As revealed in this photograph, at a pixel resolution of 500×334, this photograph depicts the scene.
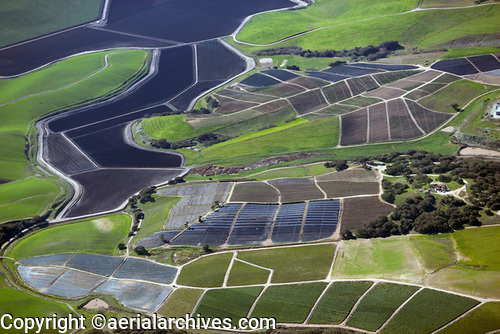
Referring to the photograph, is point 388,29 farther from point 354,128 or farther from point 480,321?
point 480,321

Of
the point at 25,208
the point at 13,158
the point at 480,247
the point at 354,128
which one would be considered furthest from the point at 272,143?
the point at 13,158

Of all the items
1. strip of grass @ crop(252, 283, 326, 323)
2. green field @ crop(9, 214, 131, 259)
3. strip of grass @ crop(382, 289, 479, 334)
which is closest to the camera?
strip of grass @ crop(382, 289, 479, 334)

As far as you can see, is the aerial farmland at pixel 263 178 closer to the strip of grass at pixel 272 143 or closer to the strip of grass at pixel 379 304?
the strip of grass at pixel 379 304

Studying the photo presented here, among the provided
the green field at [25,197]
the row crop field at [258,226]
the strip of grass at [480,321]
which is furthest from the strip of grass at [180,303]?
the green field at [25,197]

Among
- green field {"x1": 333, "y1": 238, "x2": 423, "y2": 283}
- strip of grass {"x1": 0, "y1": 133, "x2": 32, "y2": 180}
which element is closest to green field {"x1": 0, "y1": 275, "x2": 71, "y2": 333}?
green field {"x1": 333, "y1": 238, "x2": 423, "y2": 283}

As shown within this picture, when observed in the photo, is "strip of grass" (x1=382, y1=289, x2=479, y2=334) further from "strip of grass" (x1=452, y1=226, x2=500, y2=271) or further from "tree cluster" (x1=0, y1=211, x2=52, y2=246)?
"tree cluster" (x1=0, y1=211, x2=52, y2=246)

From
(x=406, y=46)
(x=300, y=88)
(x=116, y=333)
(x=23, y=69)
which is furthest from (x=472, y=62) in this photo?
(x=23, y=69)

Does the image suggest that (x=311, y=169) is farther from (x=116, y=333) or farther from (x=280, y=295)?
(x=116, y=333)
